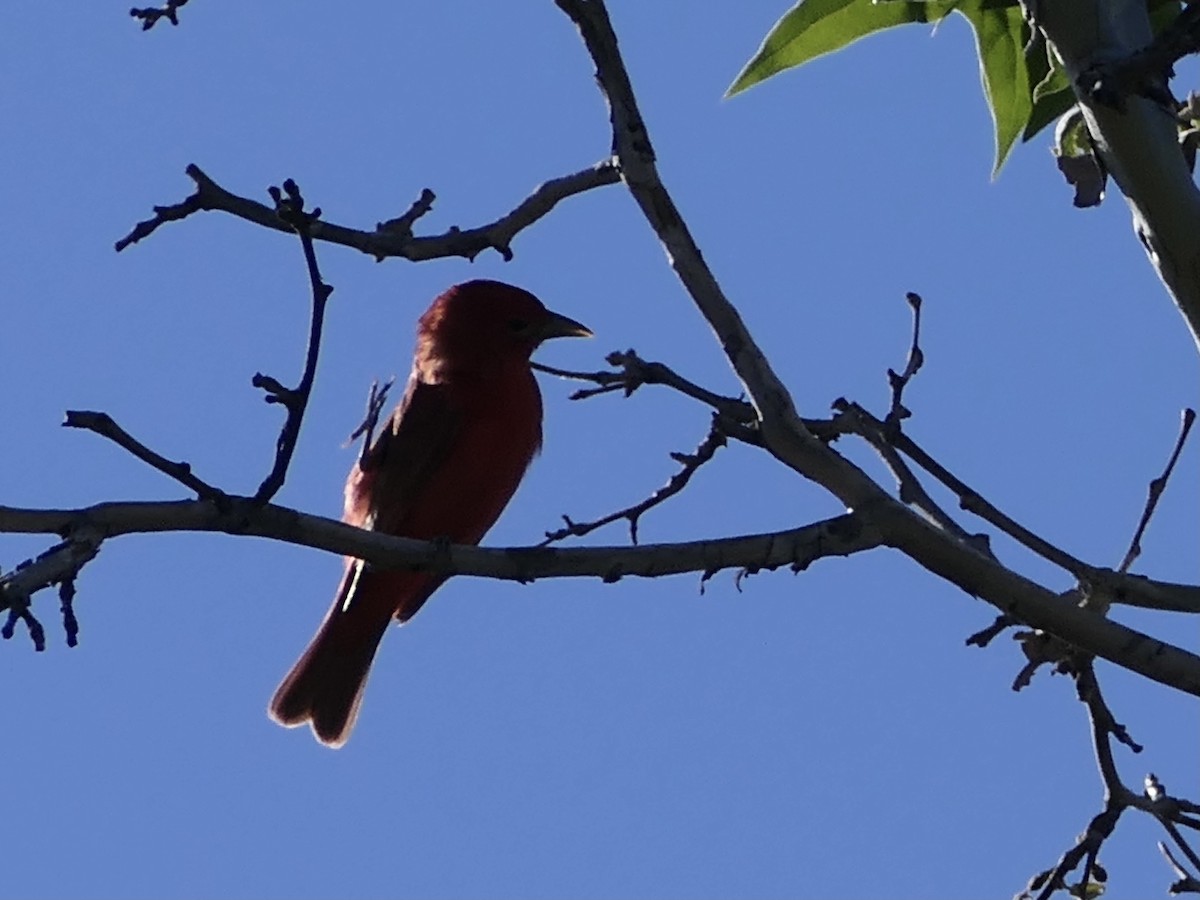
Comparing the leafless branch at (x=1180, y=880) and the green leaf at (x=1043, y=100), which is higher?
the green leaf at (x=1043, y=100)

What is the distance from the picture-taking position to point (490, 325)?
6684 mm

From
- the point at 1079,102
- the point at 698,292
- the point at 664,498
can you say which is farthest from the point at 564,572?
the point at 1079,102

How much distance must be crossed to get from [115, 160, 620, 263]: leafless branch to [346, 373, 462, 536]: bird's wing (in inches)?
95.4

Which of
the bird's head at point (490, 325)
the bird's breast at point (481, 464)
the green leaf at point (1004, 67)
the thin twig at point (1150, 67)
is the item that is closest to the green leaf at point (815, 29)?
the green leaf at point (1004, 67)

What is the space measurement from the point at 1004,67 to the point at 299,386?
5.89ft

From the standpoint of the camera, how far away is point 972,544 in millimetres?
3416

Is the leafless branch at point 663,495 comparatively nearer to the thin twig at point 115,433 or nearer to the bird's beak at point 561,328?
the thin twig at point 115,433

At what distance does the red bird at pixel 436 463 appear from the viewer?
6.18m

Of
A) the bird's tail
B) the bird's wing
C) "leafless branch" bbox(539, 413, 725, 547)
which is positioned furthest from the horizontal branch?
the bird's tail

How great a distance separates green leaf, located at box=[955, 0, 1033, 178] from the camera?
392cm

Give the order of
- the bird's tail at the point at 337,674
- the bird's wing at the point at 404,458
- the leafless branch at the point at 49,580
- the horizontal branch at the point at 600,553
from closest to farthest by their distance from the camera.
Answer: the leafless branch at the point at 49,580, the horizontal branch at the point at 600,553, the bird's wing at the point at 404,458, the bird's tail at the point at 337,674

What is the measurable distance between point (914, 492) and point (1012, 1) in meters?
1.08

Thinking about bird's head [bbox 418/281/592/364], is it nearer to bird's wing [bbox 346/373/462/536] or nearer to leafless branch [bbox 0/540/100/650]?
bird's wing [bbox 346/373/462/536]

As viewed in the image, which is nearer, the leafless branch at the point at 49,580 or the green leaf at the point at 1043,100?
the leafless branch at the point at 49,580
